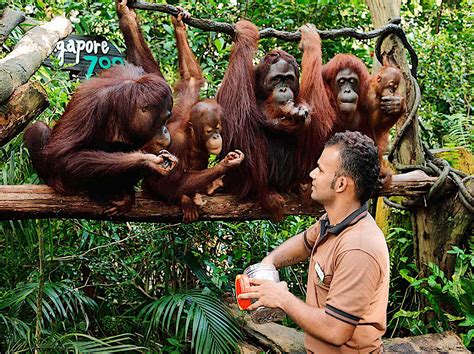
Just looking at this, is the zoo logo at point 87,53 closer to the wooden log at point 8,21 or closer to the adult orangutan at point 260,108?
the wooden log at point 8,21

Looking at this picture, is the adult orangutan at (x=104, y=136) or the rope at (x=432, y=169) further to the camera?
the rope at (x=432, y=169)

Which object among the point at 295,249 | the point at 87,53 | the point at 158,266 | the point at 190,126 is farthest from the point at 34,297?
the point at 295,249

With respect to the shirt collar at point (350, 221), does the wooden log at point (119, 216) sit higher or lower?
lower

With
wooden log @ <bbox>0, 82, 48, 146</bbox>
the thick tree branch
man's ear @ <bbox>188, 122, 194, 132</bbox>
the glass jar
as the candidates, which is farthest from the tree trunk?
wooden log @ <bbox>0, 82, 48, 146</bbox>

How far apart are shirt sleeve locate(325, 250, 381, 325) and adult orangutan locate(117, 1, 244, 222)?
118 cm

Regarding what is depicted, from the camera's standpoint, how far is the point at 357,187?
2600 millimetres

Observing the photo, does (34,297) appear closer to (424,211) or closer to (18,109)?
(18,109)

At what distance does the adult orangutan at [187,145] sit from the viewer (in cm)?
339

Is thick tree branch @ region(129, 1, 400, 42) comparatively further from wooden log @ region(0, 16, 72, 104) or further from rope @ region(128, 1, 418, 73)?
wooden log @ region(0, 16, 72, 104)

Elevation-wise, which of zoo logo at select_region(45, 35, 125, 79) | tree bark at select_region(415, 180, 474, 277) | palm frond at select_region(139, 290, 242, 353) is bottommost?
palm frond at select_region(139, 290, 242, 353)

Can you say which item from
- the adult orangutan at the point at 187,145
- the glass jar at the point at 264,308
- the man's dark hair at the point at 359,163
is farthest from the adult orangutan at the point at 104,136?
the man's dark hair at the point at 359,163

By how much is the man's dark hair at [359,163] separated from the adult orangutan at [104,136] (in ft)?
3.07

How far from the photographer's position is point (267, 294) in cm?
257

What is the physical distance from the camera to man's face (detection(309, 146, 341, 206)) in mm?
2605
